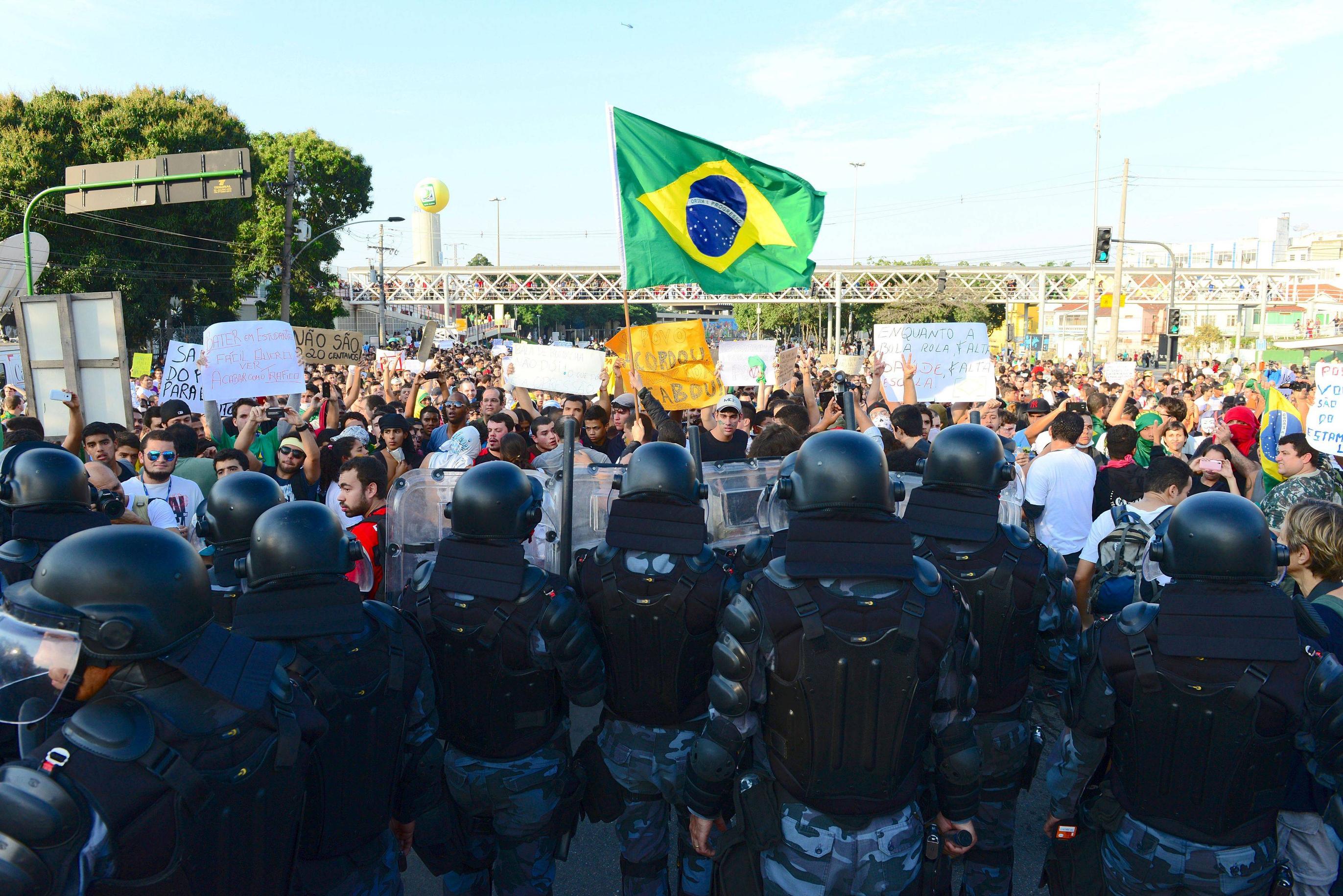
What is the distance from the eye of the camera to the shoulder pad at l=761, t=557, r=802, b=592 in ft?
9.54

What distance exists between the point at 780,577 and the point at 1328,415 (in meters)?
5.83

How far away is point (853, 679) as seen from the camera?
→ 2.84 meters

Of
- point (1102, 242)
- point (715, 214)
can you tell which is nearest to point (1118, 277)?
point (1102, 242)

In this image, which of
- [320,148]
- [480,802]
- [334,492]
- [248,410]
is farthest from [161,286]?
[480,802]

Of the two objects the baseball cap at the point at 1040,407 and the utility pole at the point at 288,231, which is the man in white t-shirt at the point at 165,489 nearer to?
the baseball cap at the point at 1040,407

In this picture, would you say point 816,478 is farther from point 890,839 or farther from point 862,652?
point 890,839

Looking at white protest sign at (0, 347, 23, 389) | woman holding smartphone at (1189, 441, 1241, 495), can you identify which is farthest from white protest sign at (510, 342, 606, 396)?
white protest sign at (0, 347, 23, 389)

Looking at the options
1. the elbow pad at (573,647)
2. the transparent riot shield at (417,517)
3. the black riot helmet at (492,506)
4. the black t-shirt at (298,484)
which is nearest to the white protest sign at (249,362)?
the black t-shirt at (298,484)

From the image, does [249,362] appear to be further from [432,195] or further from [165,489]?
[432,195]

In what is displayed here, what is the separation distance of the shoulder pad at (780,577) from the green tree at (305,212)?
36.2 metres

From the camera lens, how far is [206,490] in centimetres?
653

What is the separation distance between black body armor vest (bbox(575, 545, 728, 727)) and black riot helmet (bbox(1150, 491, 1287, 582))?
1622 mm

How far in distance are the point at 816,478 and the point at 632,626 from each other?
1.05 metres

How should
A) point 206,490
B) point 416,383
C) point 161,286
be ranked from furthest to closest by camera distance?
point 161,286
point 416,383
point 206,490
